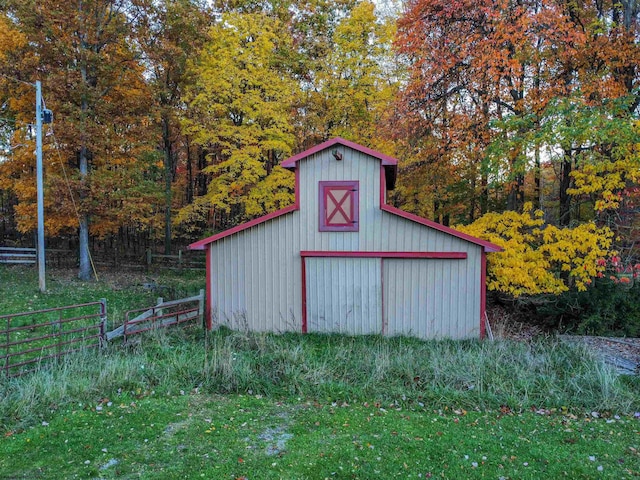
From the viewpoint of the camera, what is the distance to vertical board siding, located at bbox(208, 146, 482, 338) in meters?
8.94

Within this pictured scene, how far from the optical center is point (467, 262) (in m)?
8.88

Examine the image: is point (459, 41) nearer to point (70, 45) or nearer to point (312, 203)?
point (312, 203)

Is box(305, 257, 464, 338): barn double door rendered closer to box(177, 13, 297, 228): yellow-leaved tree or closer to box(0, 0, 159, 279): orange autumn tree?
box(177, 13, 297, 228): yellow-leaved tree

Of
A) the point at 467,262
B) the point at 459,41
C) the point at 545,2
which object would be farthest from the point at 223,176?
the point at 545,2

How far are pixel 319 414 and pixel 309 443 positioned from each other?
0.77 m

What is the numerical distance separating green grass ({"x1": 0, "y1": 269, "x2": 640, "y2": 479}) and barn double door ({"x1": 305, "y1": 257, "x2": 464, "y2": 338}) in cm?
130

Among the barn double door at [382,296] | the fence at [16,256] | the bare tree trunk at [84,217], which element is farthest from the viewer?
the fence at [16,256]

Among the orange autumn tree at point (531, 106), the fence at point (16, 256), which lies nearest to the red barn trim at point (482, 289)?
the orange autumn tree at point (531, 106)

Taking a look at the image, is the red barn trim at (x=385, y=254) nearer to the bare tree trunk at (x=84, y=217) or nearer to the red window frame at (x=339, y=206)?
the red window frame at (x=339, y=206)

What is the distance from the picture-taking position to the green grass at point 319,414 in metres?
3.94

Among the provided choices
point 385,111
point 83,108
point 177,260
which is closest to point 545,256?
point 385,111

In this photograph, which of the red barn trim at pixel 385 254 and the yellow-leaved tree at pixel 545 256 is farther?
the yellow-leaved tree at pixel 545 256

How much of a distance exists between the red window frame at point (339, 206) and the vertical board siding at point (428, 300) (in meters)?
1.26

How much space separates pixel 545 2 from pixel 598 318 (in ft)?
28.2
